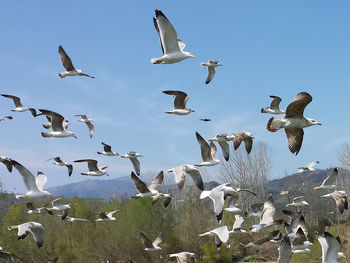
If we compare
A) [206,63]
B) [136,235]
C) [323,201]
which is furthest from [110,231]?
[323,201]

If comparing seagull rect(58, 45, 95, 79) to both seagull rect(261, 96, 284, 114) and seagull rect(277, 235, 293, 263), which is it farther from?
seagull rect(277, 235, 293, 263)

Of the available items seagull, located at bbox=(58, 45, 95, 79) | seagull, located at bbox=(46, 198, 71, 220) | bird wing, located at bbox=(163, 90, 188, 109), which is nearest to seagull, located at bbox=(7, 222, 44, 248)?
seagull, located at bbox=(46, 198, 71, 220)

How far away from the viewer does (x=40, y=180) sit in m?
16.6

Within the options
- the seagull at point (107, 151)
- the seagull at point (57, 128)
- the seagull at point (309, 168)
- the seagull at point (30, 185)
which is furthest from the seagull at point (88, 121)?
the seagull at point (309, 168)

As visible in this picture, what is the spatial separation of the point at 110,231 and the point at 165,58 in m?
24.7

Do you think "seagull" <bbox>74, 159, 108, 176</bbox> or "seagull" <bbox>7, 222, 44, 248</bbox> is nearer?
"seagull" <bbox>7, 222, 44, 248</bbox>

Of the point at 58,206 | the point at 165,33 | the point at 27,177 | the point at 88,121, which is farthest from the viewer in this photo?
the point at 88,121

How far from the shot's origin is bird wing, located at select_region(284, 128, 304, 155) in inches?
387

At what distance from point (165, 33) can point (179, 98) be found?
16.6 ft

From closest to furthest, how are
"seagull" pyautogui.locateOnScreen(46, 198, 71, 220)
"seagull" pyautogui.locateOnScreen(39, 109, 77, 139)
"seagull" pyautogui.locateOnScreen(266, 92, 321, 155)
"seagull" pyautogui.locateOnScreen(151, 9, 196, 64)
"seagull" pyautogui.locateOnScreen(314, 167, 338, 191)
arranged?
"seagull" pyautogui.locateOnScreen(266, 92, 321, 155), "seagull" pyautogui.locateOnScreen(151, 9, 196, 64), "seagull" pyautogui.locateOnScreen(39, 109, 77, 139), "seagull" pyautogui.locateOnScreen(46, 198, 71, 220), "seagull" pyautogui.locateOnScreen(314, 167, 338, 191)

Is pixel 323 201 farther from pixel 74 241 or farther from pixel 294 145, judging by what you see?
pixel 294 145

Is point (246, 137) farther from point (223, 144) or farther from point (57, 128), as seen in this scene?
point (57, 128)

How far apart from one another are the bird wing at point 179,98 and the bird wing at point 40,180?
522 centimetres

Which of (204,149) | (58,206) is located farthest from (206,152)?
(58,206)
